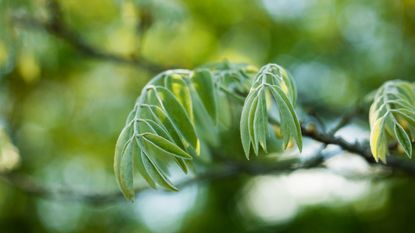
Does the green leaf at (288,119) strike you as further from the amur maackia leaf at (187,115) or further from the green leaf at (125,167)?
the green leaf at (125,167)

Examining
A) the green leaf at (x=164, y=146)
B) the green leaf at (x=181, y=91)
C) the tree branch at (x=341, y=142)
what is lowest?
the tree branch at (x=341, y=142)

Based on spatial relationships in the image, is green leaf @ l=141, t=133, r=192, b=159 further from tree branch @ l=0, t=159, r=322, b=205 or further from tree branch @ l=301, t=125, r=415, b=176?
tree branch @ l=0, t=159, r=322, b=205

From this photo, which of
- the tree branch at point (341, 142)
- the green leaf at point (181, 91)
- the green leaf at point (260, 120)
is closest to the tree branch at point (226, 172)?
the tree branch at point (341, 142)

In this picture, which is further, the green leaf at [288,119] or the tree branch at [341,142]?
the tree branch at [341,142]

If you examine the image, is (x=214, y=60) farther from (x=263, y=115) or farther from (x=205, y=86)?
(x=263, y=115)

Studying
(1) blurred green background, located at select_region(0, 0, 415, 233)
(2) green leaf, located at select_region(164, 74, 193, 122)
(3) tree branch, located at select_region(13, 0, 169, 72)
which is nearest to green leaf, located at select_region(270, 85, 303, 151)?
(2) green leaf, located at select_region(164, 74, 193, 122)

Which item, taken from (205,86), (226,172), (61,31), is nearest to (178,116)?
(205,86)

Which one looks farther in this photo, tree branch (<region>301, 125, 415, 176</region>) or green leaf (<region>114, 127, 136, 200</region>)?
tree branch (<region>301, 125, 415, 176</region>)
